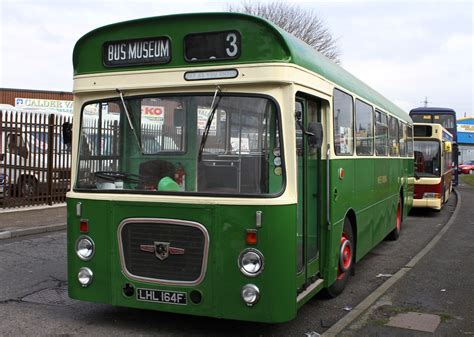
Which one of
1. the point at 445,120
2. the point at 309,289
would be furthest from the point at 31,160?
the point at 445,120

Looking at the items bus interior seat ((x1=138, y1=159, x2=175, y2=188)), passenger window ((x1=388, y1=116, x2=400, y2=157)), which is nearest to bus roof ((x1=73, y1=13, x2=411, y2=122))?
bus interior seat ((x1=138, y1=159, x2=175, y2=188))

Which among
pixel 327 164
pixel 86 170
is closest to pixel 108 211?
pixel 86 170

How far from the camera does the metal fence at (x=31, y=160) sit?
13492mm

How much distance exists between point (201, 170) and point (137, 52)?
1329mm

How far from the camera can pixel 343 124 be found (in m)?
6.29

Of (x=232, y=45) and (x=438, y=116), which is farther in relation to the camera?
(x=438, y=116)

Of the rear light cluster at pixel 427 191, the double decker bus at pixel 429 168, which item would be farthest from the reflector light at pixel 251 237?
the rear light cluster at pixel 427 191

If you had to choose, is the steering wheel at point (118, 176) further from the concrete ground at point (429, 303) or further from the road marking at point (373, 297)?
the concrete ground at point (429, 303)

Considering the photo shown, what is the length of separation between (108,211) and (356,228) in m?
3.54

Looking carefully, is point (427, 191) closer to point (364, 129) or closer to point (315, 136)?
point (364, 129)

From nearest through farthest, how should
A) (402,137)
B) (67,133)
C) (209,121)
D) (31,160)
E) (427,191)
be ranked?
(209,121)
(67,133)
(402,137)
(31,160)
(427,191)

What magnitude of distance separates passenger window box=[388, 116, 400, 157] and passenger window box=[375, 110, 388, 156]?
1.64 feet

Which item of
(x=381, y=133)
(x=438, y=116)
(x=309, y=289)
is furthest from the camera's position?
(x=438, y=116)

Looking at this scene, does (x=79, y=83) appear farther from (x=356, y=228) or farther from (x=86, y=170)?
(x=356, y=228)
